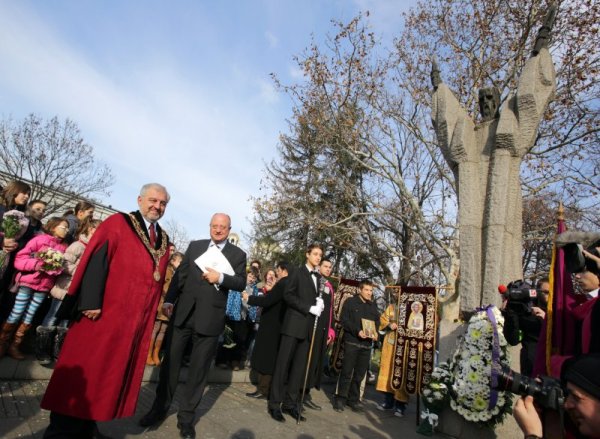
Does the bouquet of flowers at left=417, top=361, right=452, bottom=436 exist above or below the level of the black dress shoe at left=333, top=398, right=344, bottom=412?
above

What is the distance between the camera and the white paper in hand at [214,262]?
4297 mm

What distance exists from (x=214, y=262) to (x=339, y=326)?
478 cm

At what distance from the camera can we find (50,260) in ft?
15.3

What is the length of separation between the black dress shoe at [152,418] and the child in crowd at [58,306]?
1.61 meters

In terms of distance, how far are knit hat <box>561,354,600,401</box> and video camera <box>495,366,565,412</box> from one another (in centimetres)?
14

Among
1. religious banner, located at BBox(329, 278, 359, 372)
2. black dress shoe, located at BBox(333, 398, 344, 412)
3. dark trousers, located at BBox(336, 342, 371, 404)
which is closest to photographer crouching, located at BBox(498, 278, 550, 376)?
dark trousers, located at BBox(336, 342, 371, 404)

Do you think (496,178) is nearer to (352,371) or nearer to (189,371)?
(352,371)

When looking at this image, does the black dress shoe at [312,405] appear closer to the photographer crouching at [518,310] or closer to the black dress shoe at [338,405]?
the black dress shoe at [338,405]

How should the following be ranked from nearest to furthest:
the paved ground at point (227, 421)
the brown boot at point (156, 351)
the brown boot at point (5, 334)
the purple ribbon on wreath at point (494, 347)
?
1. the paved ground at point (227, 421)
2. the brown boot at point (5, 334)
3. the purple ribbon on wreath at point (494, 347)
4. the brown boot at point (156, 351)

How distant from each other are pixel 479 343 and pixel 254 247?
21.3m

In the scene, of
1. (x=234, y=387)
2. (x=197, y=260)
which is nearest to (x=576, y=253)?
(x=197, y=260)

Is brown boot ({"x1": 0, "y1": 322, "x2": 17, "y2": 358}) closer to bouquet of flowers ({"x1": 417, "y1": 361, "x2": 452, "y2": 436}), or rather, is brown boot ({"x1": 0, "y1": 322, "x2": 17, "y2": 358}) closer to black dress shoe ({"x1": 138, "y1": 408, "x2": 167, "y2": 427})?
black dress shoe ({"x1": 138, "y1": 408, "x2": 167, "y2": 427})

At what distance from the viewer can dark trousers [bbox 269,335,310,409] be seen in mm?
5082

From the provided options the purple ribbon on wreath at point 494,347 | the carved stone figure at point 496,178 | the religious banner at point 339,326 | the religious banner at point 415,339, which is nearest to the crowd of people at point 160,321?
the religious banner at point 415,339
